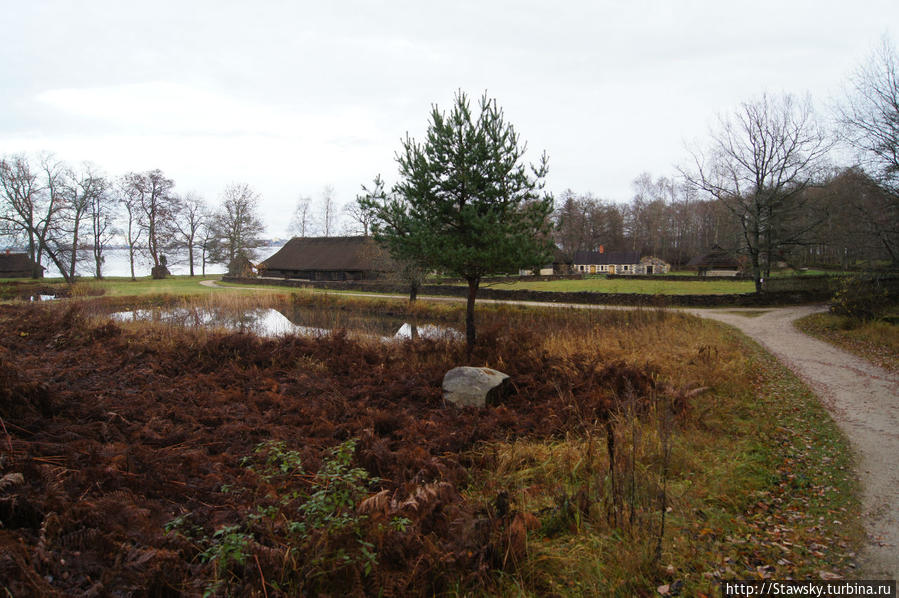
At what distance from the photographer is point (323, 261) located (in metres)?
44.4

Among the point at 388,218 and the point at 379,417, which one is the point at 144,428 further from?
the point at 388,218

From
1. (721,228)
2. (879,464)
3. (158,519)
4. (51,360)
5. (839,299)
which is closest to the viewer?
(158,519)

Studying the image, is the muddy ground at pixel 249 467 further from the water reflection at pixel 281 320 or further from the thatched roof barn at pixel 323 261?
the thatched roof barn at pixel 323 261

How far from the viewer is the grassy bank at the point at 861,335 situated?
10.4 metres

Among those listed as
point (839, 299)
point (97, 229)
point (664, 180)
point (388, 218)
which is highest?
point (664, 180)

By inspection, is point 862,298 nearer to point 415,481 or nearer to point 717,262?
point 415,481

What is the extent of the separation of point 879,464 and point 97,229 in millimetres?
54572

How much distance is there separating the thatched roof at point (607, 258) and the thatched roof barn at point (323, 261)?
36118mm

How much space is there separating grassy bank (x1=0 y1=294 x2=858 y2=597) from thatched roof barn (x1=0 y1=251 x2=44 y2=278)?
49144 millimetres

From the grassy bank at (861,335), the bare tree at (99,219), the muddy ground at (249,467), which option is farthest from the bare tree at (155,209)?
the grassy bank at (861,335)

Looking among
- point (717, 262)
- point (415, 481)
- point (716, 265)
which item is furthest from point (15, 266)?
point (717, 262)

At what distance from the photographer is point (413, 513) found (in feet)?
12.2

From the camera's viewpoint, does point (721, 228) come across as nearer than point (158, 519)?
No

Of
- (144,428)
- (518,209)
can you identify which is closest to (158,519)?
(144,428)
